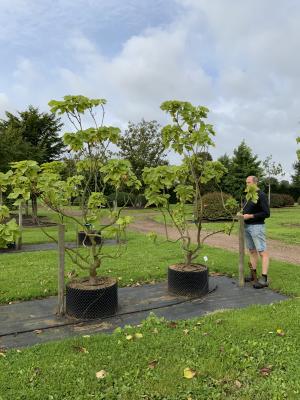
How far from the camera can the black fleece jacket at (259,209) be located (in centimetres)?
657

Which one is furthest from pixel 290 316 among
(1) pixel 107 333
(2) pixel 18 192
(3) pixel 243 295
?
(2) pixel 18 192

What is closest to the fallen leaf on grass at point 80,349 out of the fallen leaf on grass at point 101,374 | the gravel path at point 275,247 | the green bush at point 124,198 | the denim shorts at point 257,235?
the fallen leaf on grass at point 101,374

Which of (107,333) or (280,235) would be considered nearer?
(107,333)

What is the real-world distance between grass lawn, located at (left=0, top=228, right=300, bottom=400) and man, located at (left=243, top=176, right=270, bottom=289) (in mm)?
1236

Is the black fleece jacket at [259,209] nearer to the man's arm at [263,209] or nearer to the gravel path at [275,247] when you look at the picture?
the man's arm at [263,209]

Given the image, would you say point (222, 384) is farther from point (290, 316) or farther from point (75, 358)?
point (290, 316)

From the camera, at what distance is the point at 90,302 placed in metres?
4.95

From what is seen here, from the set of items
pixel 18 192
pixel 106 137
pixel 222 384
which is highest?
pixel 106 137

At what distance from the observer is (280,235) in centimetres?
1399

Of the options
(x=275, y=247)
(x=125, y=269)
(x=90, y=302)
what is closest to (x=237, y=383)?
(x=90, y=302)

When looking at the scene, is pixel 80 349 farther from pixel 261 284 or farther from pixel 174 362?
pixel 261 284

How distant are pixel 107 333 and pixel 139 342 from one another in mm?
582

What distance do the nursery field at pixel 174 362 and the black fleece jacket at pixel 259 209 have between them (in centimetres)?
167

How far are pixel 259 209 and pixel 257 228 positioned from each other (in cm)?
32
